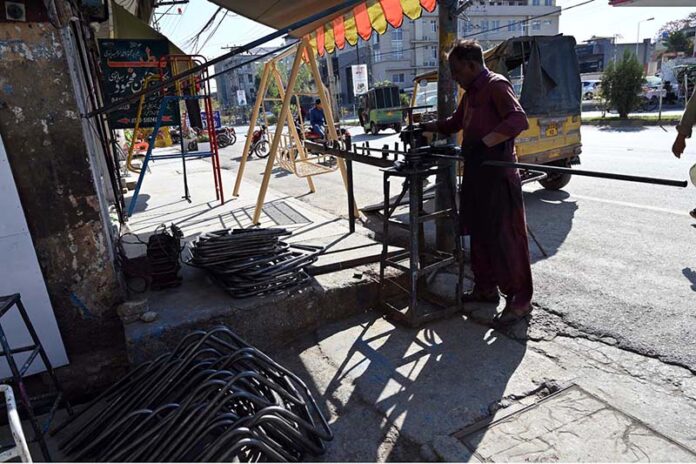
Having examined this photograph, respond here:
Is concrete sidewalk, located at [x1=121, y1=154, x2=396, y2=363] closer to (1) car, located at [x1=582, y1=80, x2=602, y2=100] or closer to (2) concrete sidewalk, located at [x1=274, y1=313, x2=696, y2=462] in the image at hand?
(2) concrete sidewalk, located at [x1=274, y1=313, x2=696, y2=462]

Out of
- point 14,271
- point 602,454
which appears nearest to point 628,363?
point 602,454

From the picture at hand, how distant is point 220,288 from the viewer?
3.49 metres

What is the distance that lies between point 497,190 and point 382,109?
20710 millimetres

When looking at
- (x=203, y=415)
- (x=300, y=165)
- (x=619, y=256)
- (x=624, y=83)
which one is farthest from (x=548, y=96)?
(x=624, y=83)

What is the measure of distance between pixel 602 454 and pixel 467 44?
2554mm

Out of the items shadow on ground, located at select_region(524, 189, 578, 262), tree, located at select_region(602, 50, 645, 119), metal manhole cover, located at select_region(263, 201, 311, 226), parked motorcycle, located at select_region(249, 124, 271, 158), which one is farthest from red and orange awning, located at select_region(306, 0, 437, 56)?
tree, located at select_region(602, 50, 645, 119)

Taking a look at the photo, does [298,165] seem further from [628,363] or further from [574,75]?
[628,363]

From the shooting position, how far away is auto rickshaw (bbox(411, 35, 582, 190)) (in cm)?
689

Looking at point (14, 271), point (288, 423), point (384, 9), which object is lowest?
point (288, 423)

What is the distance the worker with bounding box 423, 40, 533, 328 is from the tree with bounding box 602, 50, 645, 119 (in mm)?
18507

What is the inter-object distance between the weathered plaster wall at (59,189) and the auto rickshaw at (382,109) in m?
20.8

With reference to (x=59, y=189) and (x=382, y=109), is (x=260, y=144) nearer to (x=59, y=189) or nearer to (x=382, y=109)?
(x=382, y=109)

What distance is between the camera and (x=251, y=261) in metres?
3.41

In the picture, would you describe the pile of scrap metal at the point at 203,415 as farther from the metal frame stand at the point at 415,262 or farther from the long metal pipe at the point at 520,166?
the long metal pipe at the point at 520,166
